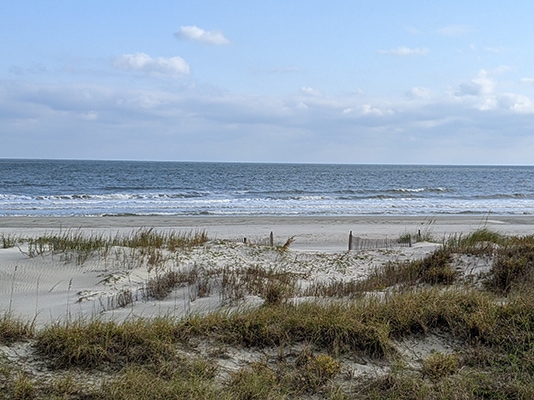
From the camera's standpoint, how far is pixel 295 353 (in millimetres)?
5461

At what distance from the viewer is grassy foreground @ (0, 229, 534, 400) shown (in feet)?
15.2

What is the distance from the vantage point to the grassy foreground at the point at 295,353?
15.2ft

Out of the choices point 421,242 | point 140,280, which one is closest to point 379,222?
point 421,242

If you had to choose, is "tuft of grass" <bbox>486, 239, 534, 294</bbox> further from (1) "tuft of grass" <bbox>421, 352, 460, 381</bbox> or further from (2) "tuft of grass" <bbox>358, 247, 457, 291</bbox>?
(1) "tuft of grass" <bbox>421, 352, 460, 381</bbox>

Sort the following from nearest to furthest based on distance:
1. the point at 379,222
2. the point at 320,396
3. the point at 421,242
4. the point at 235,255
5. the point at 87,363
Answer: the point at 320,396, the point at 87,363, the point at 235,255, the point at 421,242, the point at 379,222

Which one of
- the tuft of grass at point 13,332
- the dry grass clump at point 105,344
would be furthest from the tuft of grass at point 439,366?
the tuft of grass at point 13,332

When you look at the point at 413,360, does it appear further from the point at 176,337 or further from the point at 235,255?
the point at 235,255

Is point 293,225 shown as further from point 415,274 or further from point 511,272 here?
point 511,272

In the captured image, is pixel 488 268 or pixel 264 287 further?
pixel 488 268

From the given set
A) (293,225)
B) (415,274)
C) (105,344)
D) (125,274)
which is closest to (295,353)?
(105,344)

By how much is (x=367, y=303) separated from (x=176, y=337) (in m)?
2.51

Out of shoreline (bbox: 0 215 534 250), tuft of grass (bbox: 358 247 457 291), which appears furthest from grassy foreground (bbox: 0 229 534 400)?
shoreline (bbox: 0 215 534 250)

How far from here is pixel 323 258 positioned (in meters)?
13.3

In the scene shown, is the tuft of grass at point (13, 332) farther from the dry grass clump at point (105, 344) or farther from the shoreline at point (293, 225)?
the shoreline at point (293, 225)
